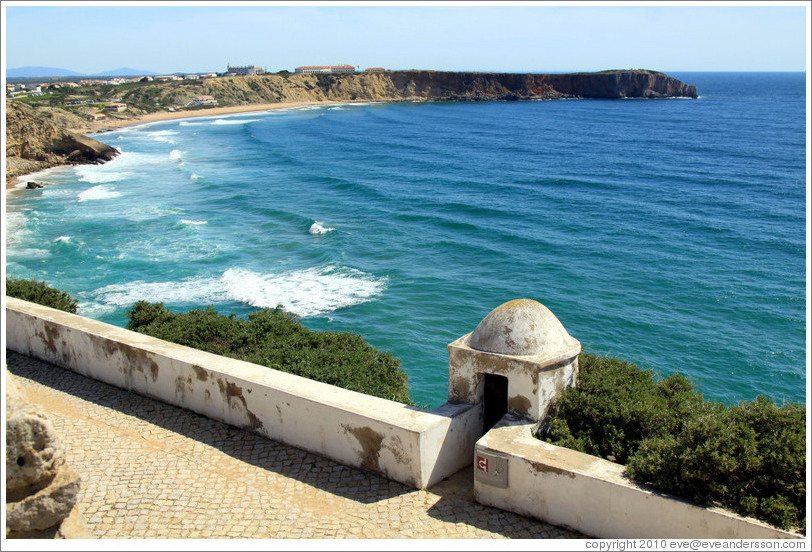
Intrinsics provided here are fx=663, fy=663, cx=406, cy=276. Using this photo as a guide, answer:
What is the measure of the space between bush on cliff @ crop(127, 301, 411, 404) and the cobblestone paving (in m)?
1.67

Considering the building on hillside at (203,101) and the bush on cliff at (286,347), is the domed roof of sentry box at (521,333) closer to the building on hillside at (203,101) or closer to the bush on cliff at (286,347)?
the bush on cliff at (286,347)

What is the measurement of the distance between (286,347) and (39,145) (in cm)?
4920

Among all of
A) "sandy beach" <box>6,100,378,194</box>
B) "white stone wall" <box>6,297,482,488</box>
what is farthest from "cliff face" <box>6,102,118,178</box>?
"white stone wall" <box>6,297,482,488</box>

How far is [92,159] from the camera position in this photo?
2100 inches

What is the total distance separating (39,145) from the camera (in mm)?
50781

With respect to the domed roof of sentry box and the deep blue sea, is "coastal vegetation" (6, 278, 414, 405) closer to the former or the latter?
the domed roof of sentry box

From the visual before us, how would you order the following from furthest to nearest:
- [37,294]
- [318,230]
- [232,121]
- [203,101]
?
[203,101] < [232,121] < [318,230] < [37,294]

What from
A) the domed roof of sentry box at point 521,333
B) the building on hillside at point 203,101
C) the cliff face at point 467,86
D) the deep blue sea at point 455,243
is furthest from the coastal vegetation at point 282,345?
the cliff face at point 467,86

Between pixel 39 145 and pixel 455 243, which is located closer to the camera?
pixel 455 243

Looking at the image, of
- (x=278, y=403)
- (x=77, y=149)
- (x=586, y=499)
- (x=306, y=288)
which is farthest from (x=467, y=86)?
(x=586, y=499)

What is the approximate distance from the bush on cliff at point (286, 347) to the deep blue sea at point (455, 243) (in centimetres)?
601

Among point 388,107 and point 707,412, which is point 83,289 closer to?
point 707,412

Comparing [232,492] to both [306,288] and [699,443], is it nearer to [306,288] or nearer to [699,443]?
[699,443]

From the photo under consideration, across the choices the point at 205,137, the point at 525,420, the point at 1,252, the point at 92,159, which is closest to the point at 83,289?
the point at 1,252
